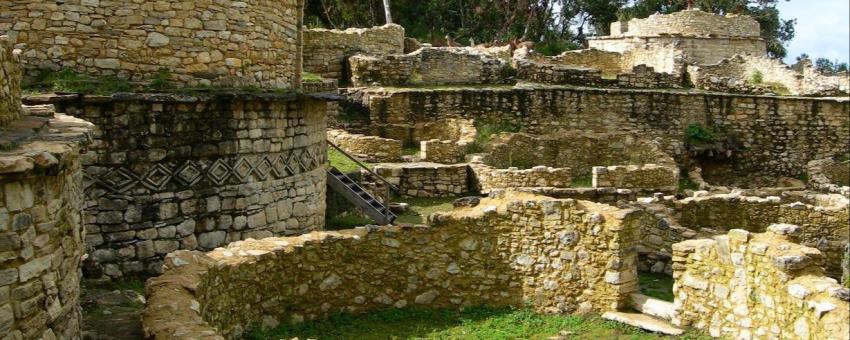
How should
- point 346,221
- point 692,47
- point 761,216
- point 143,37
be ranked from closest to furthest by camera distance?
point 143,37
point 761,216
point 346,221
point 692,47

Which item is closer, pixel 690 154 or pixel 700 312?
pixel 700 312

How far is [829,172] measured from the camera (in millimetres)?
22172

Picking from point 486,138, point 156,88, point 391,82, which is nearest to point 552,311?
point 156,88

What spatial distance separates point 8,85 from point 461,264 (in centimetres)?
560

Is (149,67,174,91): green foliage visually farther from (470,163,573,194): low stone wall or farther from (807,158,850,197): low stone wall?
(807,158,850,197): low stone wall

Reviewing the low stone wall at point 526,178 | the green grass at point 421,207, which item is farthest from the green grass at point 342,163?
the low stone wall at point 526,178

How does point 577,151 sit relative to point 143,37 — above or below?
below

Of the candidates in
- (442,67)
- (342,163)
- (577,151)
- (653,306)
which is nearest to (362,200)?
(342,163)

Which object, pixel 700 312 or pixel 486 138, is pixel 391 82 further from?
pixel 700 312

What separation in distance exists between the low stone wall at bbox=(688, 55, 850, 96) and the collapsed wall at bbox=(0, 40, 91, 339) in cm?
2358

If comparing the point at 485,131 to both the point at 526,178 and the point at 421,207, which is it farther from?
the point at 421,207

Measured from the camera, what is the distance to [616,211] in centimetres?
934

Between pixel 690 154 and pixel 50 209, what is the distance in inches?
810

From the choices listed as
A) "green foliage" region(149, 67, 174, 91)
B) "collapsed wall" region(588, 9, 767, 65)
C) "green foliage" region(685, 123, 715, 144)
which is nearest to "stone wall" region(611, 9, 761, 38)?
"collapsed wall" region(588, 9, 767, 65)
